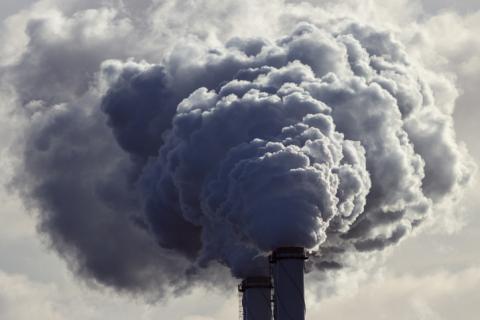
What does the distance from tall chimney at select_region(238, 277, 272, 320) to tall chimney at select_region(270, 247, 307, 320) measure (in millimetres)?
30009

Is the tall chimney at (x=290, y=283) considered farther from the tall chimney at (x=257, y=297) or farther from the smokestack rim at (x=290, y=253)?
the tall chimney at (x=257, y=297)

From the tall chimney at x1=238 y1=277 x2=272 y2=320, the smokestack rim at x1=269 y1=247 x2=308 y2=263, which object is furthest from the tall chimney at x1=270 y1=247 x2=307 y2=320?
the tall chimney at x1=238 y1=277 x2=272 y2=320

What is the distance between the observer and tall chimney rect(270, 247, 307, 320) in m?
159

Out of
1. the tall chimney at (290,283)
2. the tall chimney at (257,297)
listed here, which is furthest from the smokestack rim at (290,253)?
the tall chimney at (257,297)

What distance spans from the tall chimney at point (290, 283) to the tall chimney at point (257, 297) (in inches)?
1181

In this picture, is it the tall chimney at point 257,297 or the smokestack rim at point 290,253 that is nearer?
the smokestack rim at point 290,253

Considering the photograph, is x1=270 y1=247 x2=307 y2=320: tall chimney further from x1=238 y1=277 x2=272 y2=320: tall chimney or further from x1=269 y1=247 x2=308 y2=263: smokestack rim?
x1=238 y1=277 x2=272 y2=320: tall chimney

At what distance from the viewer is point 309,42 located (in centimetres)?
18212

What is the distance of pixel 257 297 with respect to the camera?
19162 cm

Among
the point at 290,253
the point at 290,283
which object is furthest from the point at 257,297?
the point at 290,253

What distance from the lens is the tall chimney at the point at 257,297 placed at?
625ft

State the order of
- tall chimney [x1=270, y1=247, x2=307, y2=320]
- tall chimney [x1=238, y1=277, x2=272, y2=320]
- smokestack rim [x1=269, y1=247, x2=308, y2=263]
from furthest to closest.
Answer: tall chimney [x1=238, y1=277, x2=272, y2=320], smokestack rim [x1=269, y1=247, x2=308, y2=263], tall chimney [x1=270, y1=247, x2=307, y2=320]

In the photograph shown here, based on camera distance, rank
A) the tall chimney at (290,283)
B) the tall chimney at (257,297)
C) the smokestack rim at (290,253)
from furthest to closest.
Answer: the tall chimney at (257,297) → the smokestack rim at (290,253) → the tall chimney at (290,283)

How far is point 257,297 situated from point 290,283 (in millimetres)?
33189
